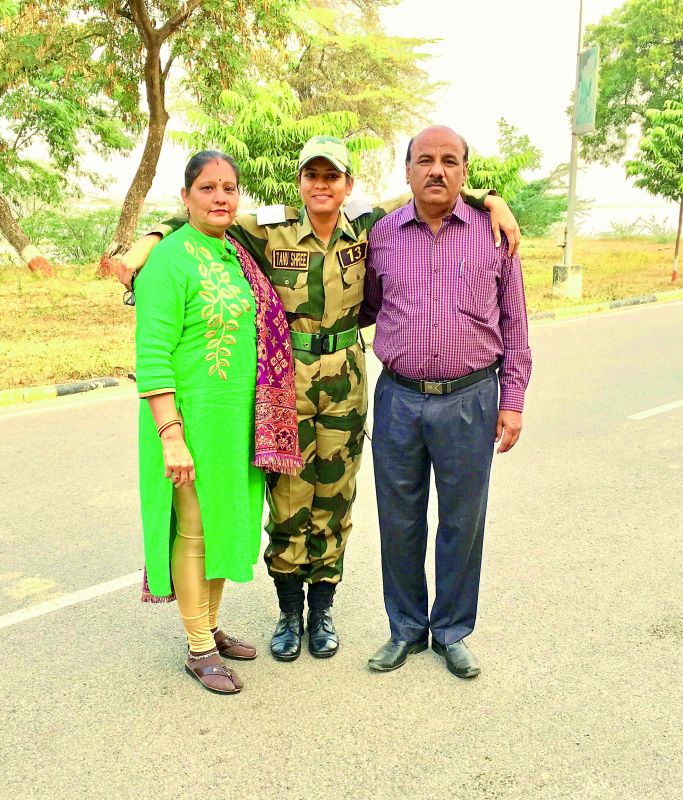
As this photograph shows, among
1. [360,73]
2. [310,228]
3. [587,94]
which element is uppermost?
[360,73]

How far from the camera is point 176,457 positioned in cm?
260

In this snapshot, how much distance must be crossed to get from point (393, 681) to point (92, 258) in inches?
821

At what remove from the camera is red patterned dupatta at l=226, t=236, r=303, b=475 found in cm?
272

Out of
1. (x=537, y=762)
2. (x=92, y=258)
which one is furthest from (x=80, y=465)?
(x=92, y=258)

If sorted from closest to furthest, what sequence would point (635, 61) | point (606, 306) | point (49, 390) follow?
1. point (49, 390)
2. point (606, 306)
3. point (635, 61)

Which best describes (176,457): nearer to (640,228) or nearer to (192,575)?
(192,575)

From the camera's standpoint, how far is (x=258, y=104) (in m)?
14.9

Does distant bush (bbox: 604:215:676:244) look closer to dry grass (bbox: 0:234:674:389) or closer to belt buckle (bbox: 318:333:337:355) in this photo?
dry grass (bbox: 0:234:674:389)

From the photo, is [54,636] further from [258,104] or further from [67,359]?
[258,104]

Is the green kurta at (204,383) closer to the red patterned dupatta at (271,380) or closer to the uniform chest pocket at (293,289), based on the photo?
the red patterned dupatta at (271,380)

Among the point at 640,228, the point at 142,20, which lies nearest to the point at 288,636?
the point at 142,20

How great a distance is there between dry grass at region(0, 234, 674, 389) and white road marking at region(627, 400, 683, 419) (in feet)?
15.8

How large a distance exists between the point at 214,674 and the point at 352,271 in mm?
1465

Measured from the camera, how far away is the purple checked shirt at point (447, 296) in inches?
108
